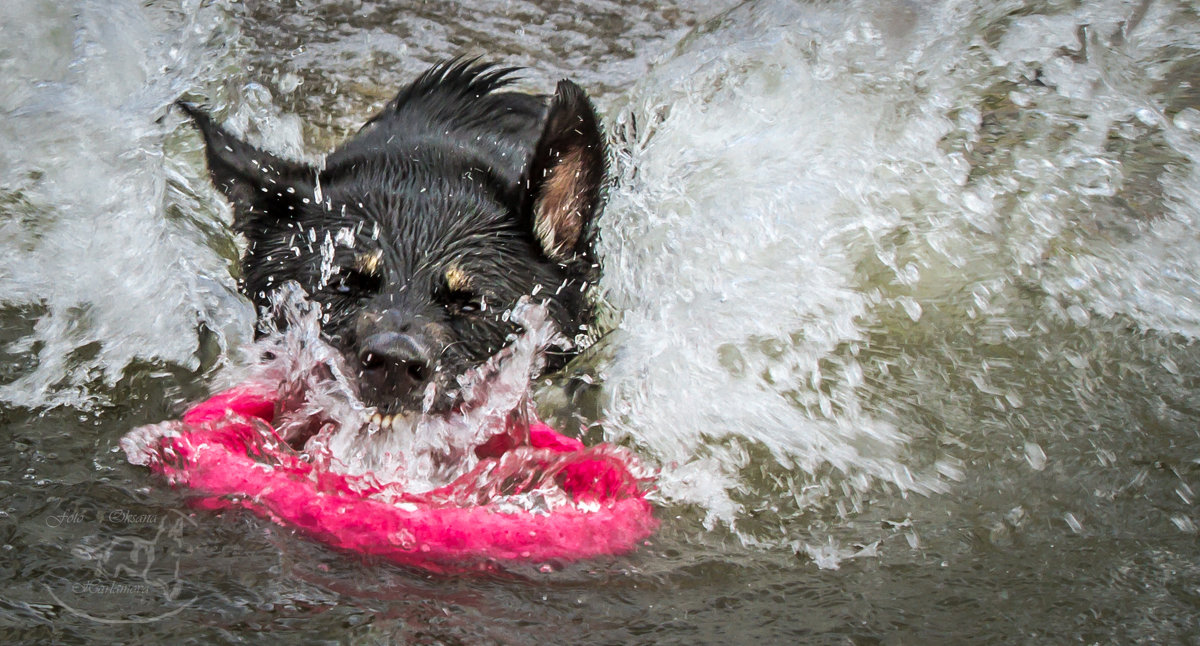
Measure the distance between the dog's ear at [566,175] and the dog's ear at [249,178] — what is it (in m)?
0.95

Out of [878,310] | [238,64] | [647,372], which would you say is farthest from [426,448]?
[238,64]

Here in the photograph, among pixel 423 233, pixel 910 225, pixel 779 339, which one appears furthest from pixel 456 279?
pixel 910 225

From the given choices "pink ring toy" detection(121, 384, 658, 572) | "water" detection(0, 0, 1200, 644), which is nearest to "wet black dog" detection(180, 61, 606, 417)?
"water" detection(0, 0, 1200, 644)

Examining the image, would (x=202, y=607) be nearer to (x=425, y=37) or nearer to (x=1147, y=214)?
(x=1147, y=214)

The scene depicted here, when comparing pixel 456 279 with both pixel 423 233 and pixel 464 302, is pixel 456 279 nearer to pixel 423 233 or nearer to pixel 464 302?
pixel 464 302

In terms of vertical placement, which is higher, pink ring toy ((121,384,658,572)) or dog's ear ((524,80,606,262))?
dog's ear ((524,80,606,262))

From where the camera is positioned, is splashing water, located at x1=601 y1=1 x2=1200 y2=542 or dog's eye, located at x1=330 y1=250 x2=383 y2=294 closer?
dog's eye, located at x1=330 y1=250 x2=383 y2=294

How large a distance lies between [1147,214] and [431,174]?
3.03 metres

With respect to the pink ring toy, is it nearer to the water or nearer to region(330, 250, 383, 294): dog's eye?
the water

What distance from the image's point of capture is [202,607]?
2.46 m

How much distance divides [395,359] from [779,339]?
5.05 feet

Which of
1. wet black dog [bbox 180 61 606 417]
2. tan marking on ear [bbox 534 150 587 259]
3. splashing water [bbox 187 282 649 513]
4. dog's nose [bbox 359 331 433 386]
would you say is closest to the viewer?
splashing water [bbox 187 282 649 513]

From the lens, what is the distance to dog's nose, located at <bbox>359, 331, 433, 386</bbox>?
3463 mm

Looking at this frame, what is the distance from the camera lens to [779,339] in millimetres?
4105
